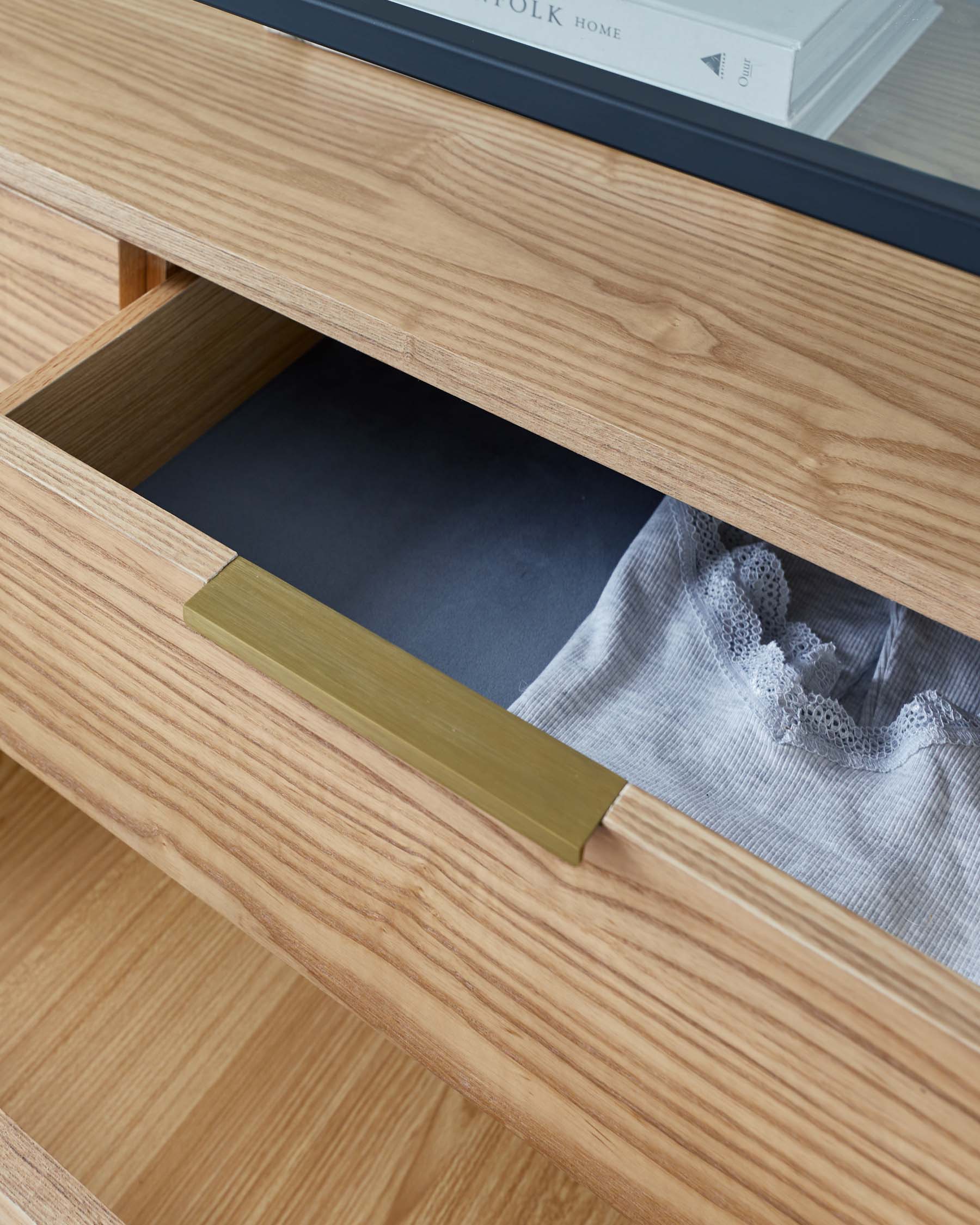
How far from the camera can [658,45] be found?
43cm

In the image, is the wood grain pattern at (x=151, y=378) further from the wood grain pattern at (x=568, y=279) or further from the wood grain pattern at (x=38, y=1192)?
the wood grain pattern at (x=38, y=1192)

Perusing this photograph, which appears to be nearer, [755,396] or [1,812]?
[755,396]

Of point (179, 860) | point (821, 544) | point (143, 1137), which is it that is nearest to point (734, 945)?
point (821, 544)

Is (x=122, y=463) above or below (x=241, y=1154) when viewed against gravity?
above

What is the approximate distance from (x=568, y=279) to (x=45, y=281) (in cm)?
28

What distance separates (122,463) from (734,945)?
36cm

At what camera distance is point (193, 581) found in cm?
36

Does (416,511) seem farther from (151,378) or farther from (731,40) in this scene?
(731,40)

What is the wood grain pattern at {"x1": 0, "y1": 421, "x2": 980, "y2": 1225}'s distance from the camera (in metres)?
0.28

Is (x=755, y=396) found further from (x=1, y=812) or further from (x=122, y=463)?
(x=1, y=812)

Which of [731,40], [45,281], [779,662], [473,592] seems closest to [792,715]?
Answer: [779,662]

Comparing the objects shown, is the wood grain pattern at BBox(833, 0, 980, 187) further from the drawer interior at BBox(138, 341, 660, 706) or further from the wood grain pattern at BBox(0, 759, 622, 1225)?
the wood grain pattern at BBox(0, 759, 622, 1225)

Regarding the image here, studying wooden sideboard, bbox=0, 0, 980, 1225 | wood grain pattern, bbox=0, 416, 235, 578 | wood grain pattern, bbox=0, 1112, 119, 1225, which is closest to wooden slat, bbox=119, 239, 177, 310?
wooden sideboard, bbox=0, 0, 980, 1225

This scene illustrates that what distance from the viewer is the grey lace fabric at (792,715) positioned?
404 millimetres
